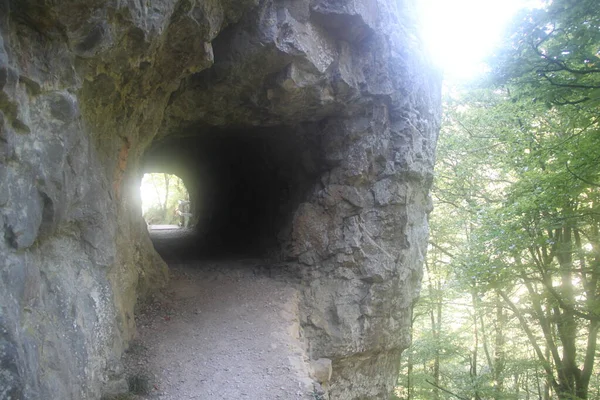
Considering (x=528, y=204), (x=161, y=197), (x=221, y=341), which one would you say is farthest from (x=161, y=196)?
(x=528, y=204)

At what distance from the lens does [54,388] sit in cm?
344

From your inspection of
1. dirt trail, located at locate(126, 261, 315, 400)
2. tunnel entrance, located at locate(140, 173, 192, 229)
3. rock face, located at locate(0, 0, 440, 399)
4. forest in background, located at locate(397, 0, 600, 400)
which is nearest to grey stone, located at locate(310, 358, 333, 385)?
rock face, located at locate(0, 0, 440, 399)

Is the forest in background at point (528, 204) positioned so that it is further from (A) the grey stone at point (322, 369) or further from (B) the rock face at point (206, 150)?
(A) the grey stone at point (322, 369)

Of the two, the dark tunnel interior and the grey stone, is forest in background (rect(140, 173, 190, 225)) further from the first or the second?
the grey stone

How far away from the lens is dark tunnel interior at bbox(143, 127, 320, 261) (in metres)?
8.97

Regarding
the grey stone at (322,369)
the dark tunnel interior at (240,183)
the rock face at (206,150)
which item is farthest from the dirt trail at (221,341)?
the dark tunnel interior at (240,183)

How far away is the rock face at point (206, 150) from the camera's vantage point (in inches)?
128

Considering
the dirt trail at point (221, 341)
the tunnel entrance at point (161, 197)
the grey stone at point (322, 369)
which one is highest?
the tunnel entrance at point (161, 197)

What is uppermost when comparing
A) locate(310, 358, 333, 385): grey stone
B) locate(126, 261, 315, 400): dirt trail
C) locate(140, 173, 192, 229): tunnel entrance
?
locate(140, 173, 192, 229): tunnel entrance

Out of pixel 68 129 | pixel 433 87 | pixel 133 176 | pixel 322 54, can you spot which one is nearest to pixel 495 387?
pixel 433 87

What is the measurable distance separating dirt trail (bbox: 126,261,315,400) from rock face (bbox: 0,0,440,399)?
1.34 ft

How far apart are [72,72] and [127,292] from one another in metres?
3.08

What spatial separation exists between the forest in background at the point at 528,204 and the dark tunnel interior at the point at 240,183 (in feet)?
13.2

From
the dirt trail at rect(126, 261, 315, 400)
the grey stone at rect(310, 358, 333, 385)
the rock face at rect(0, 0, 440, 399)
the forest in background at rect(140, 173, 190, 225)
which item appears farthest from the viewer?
the forest in background at rect(140, 173, 190, 225)
